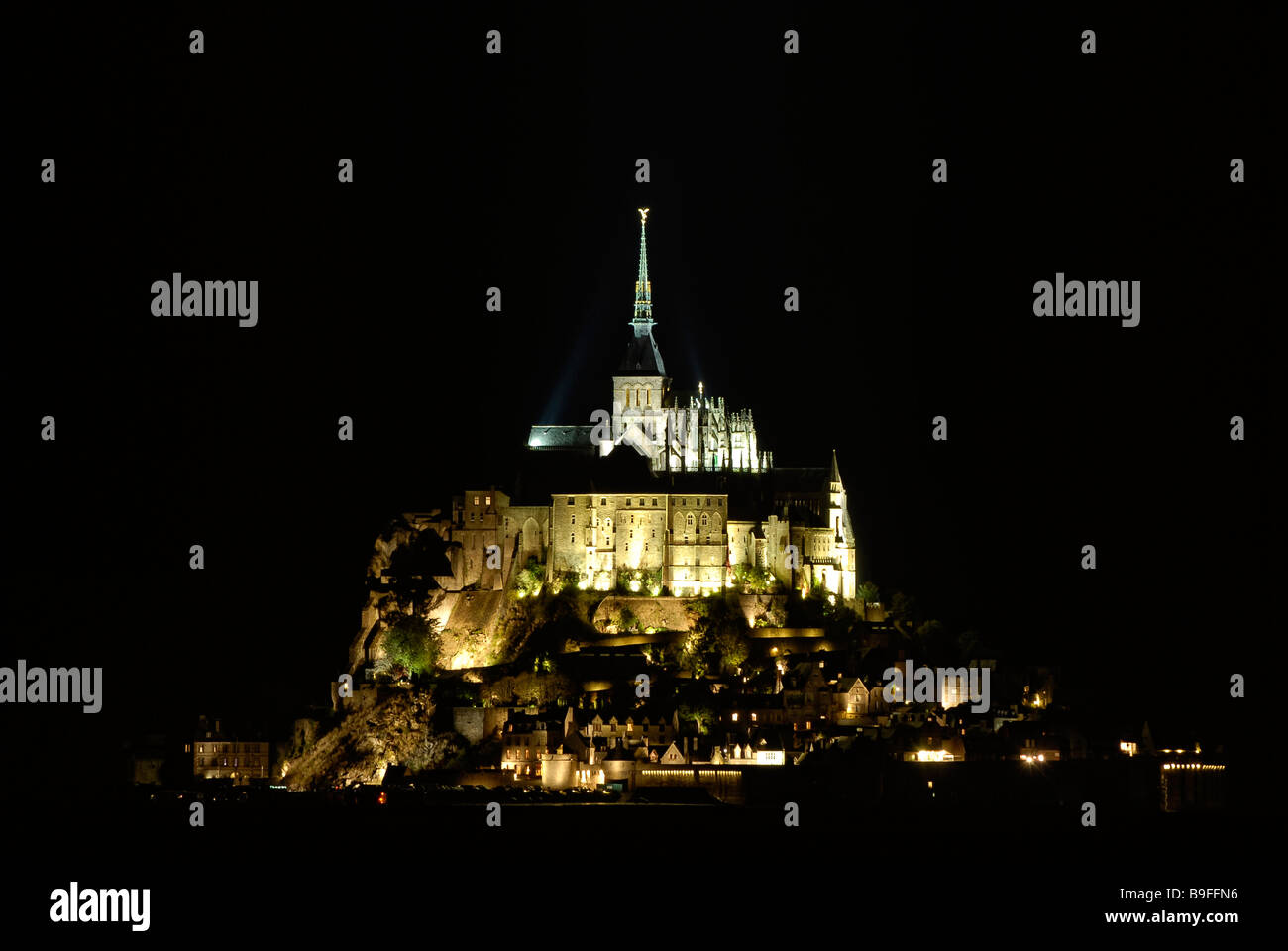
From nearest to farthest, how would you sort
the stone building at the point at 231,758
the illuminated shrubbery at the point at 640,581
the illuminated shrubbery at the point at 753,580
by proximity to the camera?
the stone building at the point at 231,758, the illuminated shrubbery at the point at 753,580, the illuminated shrubbery at the point at 640,581

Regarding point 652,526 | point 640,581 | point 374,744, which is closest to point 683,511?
point 652,526

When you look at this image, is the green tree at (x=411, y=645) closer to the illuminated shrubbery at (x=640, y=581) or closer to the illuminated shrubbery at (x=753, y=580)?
the illuminated shrubbery at (x=640, y=581)

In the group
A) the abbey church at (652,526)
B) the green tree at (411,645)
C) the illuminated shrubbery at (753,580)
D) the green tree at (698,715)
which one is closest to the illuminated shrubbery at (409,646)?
the green tree at (411,645)

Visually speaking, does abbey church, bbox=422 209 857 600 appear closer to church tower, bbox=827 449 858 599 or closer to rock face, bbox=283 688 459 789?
church tower, bbox=827 449 858 599

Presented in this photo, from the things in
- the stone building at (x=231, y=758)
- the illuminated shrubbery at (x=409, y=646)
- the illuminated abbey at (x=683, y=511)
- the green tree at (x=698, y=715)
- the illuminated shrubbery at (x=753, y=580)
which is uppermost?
the illuminated abbey at (x=683, y=511)

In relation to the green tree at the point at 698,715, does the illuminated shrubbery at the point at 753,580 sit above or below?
above

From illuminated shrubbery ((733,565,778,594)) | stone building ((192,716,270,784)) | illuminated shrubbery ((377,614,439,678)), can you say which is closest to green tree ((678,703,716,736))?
illuminated shrubbery ((733,565,778,594))
